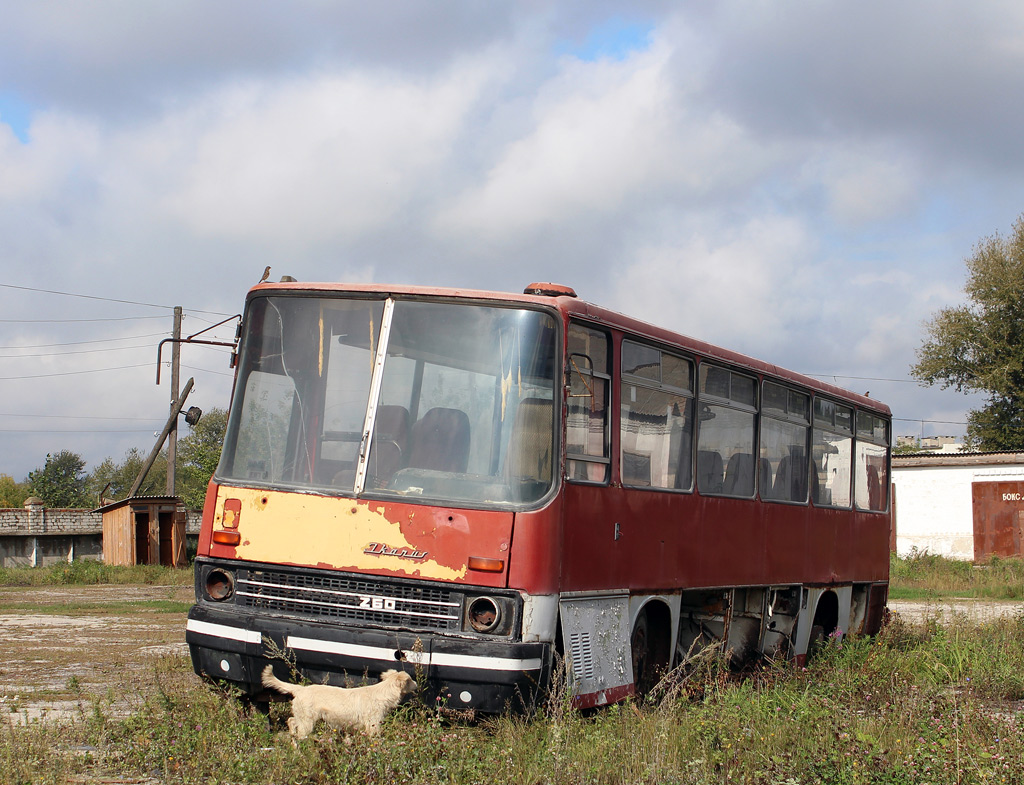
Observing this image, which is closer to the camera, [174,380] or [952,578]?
[952,578]

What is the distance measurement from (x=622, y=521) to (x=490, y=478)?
1.34 m

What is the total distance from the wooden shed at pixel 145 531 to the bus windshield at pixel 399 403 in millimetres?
27049

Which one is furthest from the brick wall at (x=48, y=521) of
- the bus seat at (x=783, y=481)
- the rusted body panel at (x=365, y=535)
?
the rusted body panel at (x=365, y=535)

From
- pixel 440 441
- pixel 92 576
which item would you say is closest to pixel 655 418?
pixel 440 441

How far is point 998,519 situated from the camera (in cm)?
3125

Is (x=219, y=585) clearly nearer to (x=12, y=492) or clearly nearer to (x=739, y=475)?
(x=739, y=475)

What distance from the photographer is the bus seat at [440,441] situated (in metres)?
6.76

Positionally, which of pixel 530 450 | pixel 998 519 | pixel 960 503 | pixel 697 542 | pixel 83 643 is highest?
pixel 960 503

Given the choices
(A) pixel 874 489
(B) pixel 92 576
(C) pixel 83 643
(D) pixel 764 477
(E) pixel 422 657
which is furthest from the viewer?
(B) pixel 92 576

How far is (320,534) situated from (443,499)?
2.64ft

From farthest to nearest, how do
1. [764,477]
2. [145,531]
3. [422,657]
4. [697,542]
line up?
[145,531] < [764,477] < [697,542] < [422,657]

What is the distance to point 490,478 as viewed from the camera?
666 cm

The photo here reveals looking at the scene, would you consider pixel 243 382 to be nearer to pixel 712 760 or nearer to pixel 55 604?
pixel 712 760

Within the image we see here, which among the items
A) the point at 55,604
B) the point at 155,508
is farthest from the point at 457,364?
the point at 155,508
